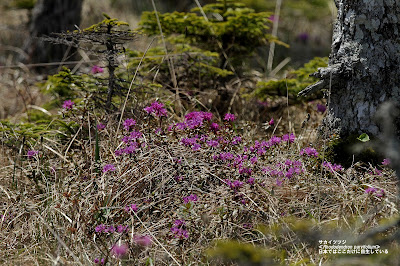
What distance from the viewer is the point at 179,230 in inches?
90.7

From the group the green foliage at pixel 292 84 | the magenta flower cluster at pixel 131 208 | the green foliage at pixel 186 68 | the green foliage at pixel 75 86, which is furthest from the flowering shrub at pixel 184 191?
the green foliage at pixel 186 68

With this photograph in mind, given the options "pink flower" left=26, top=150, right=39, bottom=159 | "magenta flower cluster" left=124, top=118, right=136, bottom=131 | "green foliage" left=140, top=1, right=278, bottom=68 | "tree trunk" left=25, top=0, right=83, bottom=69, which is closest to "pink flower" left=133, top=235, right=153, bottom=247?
"magenta flower cluster" left=124, top=118, right=136, bottom=131

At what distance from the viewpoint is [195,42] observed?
485 centimetres

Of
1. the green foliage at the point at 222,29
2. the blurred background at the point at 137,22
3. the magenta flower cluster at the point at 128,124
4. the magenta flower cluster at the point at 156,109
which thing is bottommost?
the blurred background at the point at 137,22

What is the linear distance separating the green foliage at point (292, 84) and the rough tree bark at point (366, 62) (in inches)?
38.0

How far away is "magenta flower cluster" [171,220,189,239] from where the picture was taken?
2.29 m

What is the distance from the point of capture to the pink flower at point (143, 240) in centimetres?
226

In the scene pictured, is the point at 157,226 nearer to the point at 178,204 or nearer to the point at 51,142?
the point at 178,204

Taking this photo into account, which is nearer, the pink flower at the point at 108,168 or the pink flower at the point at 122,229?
the pink flower at the point at 122,229

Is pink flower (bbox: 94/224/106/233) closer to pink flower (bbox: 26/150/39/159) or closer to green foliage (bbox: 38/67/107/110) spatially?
pink flower (bbox: 26/150/39/159)

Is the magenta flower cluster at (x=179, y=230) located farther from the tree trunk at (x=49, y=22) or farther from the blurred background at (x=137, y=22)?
the tree trunk at (x=49, y=22)

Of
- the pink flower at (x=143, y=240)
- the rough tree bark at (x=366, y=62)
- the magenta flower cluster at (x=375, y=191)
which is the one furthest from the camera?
the rough tree bark at (x=366, y=62)

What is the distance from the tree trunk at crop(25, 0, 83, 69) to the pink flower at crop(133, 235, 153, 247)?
4518mm

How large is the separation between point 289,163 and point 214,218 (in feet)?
2.09
